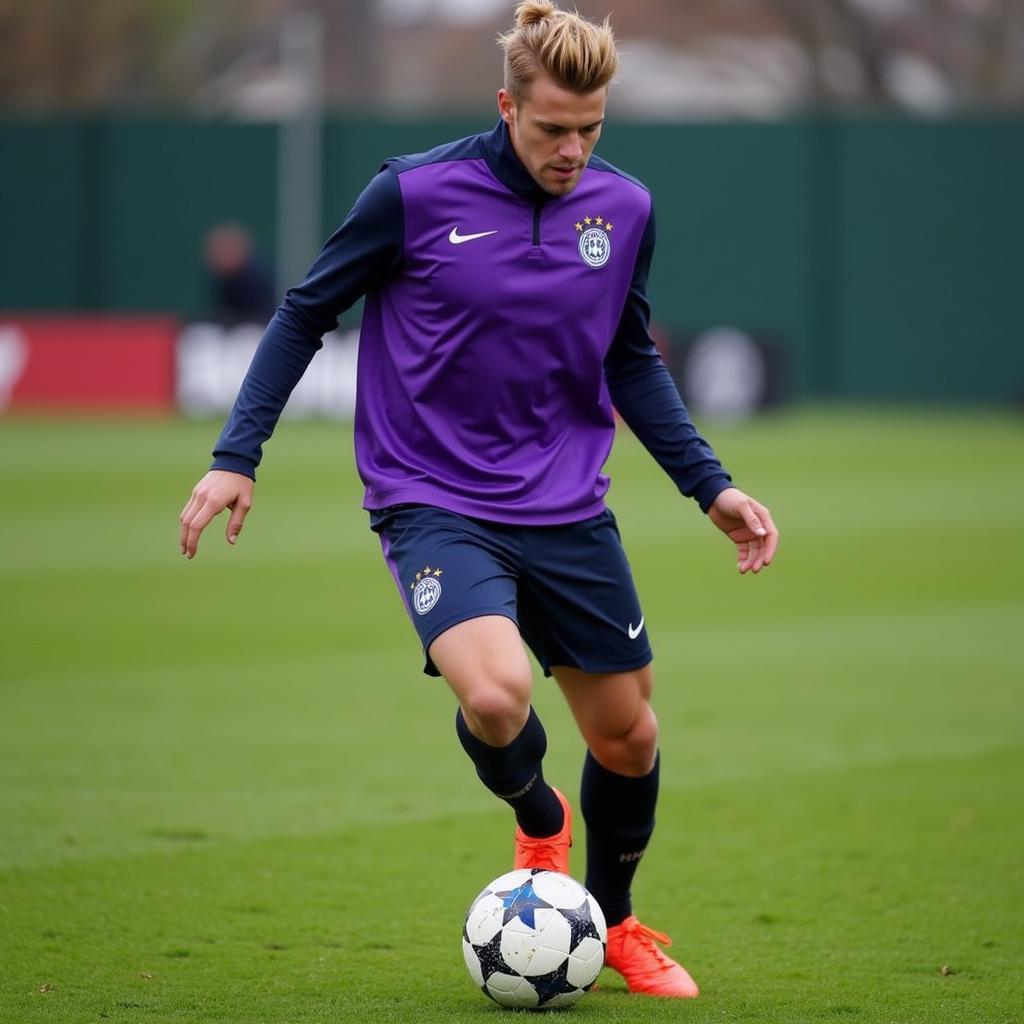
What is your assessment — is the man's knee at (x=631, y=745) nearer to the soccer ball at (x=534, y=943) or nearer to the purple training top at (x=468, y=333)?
the soccer ball at (x=534, y=943)

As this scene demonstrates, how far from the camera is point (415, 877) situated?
20.5 feet

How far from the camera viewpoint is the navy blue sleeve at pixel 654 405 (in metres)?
5.30

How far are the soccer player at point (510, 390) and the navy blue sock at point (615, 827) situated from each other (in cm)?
15

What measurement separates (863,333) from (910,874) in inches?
953

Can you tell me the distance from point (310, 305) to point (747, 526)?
4.12 feet

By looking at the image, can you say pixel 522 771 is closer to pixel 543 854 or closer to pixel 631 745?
pixel 543 854

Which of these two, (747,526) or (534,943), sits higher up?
(747,526)

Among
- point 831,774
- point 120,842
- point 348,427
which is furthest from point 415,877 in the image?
point 348,427

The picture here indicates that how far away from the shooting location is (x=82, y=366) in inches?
988

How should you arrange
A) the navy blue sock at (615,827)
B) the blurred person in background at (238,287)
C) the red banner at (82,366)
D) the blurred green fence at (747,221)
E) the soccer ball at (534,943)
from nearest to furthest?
1. the soccer ball at (534,943)
2. the navy blue sock at (615,827)
3. the blurred person in background at (238,287)
4. the red banner at (82,366)
5. the blurred green fence at (747,221)

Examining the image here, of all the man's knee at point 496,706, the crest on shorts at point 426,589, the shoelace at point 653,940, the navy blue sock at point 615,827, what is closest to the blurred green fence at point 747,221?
the navy blue sock at point 615,827

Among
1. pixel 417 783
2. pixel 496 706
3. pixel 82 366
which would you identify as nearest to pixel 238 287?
pixel 82 366

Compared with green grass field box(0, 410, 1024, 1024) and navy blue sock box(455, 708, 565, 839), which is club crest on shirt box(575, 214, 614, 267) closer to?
navy blue sock box(455, 708, 565, 839)

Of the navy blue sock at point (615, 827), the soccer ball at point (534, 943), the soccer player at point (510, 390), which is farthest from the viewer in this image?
the navy blue sock at point (615, 827)
